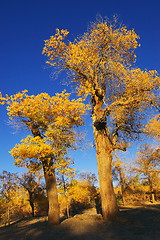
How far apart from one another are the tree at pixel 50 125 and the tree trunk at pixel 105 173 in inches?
79.2

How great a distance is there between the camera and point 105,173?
822 cm

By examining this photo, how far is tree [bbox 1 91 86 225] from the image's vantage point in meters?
9.80

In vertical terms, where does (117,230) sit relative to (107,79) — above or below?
below

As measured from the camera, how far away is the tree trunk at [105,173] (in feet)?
25.3

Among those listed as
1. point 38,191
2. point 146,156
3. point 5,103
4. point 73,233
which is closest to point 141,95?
point 73,233

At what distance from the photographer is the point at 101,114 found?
880 cm

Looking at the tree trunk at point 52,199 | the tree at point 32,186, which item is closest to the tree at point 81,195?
the tree at point 32,186

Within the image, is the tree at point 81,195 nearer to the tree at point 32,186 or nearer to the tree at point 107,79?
the tree at point 32,186

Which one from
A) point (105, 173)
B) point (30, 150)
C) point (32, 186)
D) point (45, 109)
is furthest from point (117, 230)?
point (32, 186)

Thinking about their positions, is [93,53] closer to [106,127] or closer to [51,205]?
[106,127]

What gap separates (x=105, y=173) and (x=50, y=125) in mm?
4094

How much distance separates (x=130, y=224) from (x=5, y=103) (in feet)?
29.1

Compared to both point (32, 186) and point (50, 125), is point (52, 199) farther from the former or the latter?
point (32, 186)

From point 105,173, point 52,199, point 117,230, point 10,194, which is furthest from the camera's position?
point 10,194
